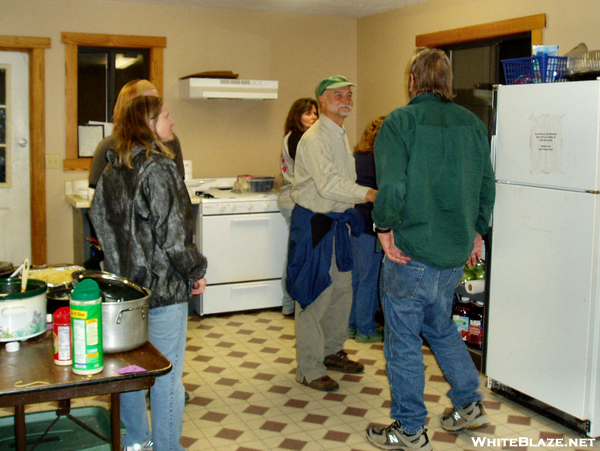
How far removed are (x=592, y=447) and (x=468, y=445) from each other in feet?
1.69

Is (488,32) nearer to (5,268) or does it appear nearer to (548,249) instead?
(548,249)

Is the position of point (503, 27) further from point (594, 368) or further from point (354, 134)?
point (594, 368)

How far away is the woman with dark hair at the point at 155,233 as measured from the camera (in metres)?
2.13

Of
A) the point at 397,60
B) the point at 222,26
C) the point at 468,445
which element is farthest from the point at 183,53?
the point at 468,445

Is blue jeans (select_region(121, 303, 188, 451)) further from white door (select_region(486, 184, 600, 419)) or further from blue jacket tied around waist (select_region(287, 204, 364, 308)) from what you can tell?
white door (select_region(486, 184, 600, 419))

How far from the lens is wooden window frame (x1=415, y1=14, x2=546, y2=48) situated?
4016 mm

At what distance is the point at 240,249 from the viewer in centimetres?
462

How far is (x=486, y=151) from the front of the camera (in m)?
2.63

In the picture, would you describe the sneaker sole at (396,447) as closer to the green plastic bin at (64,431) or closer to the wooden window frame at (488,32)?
the green plastic bin at (64,431)

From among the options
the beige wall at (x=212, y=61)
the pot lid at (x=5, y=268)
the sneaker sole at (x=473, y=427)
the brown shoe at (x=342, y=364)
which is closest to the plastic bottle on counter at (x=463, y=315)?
the brown shoe at (x=342, y=364)

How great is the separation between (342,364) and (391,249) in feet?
3.85

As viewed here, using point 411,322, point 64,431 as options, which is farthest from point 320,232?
point 64,431

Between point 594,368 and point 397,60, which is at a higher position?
point 397,60

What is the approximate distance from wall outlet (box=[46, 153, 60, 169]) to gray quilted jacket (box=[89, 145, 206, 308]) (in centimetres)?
294
